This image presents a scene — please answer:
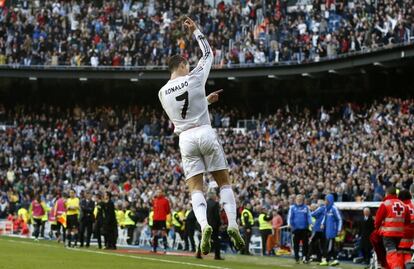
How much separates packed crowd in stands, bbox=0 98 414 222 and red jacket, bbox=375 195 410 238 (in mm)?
8886

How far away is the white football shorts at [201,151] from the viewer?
37.5 ft

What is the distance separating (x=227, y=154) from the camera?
40.8 metres

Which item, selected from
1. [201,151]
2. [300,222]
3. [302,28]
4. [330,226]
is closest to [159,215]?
[300,222]

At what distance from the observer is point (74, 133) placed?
47938mm

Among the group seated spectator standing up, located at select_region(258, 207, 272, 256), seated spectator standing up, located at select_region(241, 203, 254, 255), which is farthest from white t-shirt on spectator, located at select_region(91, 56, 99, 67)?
seated spectator standing up, located at select_region(258, 207, 272, 256)

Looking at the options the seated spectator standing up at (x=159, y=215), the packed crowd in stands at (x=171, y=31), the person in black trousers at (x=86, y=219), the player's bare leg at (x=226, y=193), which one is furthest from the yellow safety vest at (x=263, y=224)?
the player's bare leg at (x=226, y=193)

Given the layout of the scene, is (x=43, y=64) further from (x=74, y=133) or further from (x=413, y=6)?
(x=413, y=6)

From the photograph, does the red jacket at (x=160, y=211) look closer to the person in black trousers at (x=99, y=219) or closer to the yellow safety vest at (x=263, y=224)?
the person in black trousers at (x=99, y=219)

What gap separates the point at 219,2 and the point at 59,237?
20.0m

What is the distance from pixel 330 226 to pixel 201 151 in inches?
555

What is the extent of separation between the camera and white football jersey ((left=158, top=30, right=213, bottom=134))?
37.4 ft

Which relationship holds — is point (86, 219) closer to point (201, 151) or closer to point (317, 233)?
point (317, 233)

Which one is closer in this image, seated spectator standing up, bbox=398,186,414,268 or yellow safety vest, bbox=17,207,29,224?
seated spectator standing up, bbox=398,186,414,268

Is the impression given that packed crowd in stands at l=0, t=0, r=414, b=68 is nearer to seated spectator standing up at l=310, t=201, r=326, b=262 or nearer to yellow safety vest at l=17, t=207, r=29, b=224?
yellow safety vest at l=17, t=207, r=29, b=224
